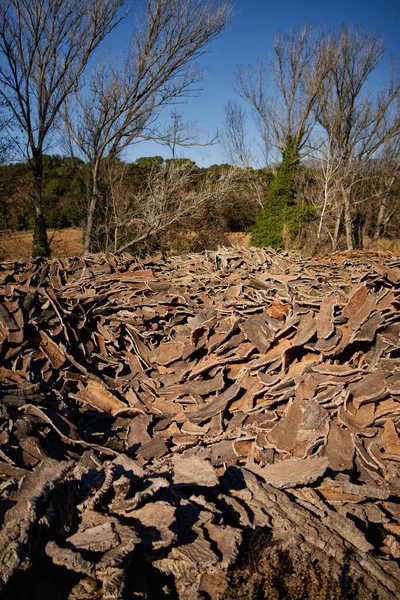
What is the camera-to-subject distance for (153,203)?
1373 centimetres

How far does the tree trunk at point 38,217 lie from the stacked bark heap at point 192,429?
7.86 m

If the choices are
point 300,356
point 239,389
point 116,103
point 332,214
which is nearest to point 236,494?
point 239,389

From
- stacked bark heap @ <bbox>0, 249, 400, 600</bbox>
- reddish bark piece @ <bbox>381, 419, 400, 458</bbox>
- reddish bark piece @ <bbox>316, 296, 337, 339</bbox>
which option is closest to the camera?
stacked bark heap @ <bbox>0, 249, 400, 600</bbox>

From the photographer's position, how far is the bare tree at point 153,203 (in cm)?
1368

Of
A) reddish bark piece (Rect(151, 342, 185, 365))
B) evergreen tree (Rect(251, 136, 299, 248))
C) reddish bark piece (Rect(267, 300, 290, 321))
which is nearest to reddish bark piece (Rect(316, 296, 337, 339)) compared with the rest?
reddish bark piece (Rect(267, 300, 290, 321))

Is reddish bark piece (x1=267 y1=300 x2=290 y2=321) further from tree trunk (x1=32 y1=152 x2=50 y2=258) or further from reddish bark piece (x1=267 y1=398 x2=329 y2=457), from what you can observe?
tree trunk (x1=32 y1=152 x2=50 y2=258)

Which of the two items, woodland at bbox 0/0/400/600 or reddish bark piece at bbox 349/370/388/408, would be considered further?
reddish bark piece at bbox 349/370/388/408

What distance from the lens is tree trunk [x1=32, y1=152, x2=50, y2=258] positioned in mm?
13438

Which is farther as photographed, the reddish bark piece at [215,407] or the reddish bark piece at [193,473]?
the reddish bark piece at [215,407]

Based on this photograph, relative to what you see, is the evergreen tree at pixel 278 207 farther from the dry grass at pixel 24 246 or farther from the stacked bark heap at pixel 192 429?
the stacked bark heap at pixel 192 429

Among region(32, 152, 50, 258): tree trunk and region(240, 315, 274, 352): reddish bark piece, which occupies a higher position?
region(32, 152, 50, 258): tree trunk

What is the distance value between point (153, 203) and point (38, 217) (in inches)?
144

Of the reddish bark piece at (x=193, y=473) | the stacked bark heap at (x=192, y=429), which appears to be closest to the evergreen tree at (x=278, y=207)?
the stacked bark heap at (x=192, y=429)

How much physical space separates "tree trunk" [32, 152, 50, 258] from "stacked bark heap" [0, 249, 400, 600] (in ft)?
25.8
